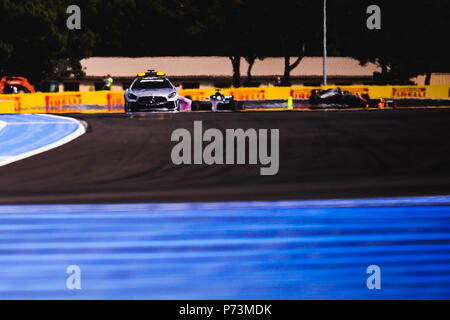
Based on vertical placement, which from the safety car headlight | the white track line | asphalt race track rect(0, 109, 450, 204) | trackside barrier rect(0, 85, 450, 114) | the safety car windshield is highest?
the safety car windshield

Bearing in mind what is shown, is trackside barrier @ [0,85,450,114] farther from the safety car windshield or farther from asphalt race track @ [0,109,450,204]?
asphalt race track @ [0,109,450,204]

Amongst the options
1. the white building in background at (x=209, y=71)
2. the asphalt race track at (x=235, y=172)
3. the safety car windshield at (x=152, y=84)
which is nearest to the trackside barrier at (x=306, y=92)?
the safety car windshield at (x=152, y=84)

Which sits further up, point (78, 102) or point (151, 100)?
point (151, 100)

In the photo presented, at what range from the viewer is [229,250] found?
21.5ft

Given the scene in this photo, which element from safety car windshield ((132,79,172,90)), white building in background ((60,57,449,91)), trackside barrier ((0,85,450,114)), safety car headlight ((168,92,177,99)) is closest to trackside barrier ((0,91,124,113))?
trackside barrier ((0,85,450,114))

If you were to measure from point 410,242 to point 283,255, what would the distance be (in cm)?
121

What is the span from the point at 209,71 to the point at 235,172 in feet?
229

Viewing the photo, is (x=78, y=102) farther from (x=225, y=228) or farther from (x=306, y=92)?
(x=225, y=228)

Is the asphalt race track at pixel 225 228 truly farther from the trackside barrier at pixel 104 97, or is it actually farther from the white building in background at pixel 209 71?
the white building in background at pixel 209 71

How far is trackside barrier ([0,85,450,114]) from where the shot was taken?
38625mm

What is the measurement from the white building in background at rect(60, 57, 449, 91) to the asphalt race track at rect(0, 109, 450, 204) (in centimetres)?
6141

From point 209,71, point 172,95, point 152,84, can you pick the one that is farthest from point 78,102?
point 209,71

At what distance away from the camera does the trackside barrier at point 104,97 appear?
38625 millimetres

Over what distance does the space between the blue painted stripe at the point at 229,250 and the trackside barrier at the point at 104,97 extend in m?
30.8
